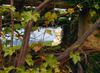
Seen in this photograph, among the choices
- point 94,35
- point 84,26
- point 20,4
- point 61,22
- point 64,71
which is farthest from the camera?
point 61,22

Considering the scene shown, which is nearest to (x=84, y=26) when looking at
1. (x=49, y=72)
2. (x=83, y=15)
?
(x=83, y=15)

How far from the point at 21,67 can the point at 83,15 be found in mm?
3336

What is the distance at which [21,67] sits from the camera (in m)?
1.38

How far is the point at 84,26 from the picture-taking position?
13.3 feet

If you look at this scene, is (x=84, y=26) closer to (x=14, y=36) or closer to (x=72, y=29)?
(x=72, y=29)

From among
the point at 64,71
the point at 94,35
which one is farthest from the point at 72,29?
the point at 64,71

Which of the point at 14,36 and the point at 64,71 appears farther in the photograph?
the point at 64,71

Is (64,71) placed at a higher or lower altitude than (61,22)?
lower

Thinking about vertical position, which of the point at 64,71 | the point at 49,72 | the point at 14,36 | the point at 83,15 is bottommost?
the point at 64,71

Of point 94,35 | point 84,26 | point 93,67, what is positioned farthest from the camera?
point 84,26

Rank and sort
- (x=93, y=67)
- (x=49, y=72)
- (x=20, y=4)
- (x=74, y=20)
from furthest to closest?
(x=74, y=20), (x=20, y=4), (x=93, y=67), (x=49, y=72)

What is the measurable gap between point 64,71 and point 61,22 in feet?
18.0

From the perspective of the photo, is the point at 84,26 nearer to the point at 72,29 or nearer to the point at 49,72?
the point at 72,29

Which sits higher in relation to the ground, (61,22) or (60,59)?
(61,22)
